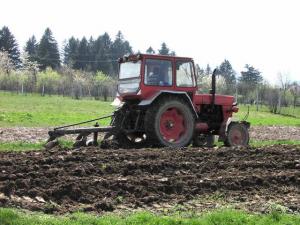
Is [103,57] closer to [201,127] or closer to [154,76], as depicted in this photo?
[201,127]

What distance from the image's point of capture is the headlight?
13257 mm

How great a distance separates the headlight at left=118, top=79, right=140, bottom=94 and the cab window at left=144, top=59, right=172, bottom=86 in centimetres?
33

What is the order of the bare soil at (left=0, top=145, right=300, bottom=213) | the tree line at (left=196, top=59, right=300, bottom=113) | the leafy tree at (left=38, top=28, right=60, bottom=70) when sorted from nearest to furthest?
the bare soil at (left=0, top=145, right=300, bottom=213) → the tree line at (left=196, top=59, right=300, bottom=113) → the leafy tree at (left=38, top=28, right=60, bottom=70)

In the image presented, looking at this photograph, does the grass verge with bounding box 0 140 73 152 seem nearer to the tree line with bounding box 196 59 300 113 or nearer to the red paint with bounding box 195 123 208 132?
the red paint with bounding box 195 123 208 132

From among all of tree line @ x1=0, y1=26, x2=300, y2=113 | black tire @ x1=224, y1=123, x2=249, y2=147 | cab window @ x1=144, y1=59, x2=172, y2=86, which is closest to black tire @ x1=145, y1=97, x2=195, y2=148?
cab window @ x1=144, y1=59, x2=172, y2=86

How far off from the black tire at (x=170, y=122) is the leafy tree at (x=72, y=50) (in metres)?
86.0

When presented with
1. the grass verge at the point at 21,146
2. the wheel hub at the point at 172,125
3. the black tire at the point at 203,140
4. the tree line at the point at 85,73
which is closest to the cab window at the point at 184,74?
the wheel hub at the point at 172,125

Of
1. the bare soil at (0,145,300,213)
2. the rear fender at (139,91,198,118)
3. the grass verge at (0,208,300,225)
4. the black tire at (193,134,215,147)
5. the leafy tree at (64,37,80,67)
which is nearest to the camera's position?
the grass verge at (0,208,300,225)

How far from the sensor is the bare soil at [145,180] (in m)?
7.16

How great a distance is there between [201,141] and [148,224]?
8623mm

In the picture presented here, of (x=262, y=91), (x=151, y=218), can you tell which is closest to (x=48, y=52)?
(x=262, y=91)

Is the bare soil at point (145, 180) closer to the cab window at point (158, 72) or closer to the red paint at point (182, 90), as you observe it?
the red paint at point (182, 90)

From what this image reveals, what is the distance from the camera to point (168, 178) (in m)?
8.49

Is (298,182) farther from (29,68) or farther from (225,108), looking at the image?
(29,68)
